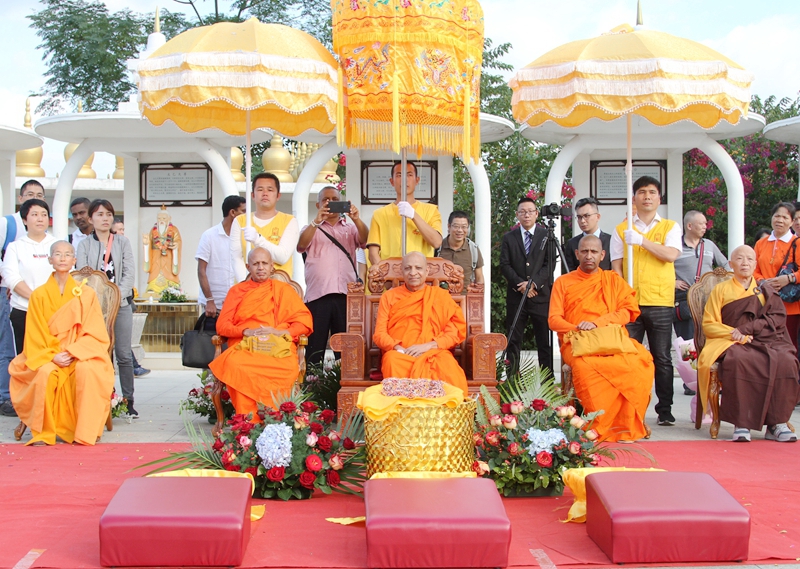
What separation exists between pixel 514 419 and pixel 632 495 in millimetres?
1177

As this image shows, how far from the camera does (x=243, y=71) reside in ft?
19.6

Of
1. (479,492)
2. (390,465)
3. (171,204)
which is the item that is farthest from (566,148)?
(479,492)

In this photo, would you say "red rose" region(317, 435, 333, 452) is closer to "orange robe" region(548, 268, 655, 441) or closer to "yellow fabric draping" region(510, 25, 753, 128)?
"orange robe" region(548, 268, 655, 441)

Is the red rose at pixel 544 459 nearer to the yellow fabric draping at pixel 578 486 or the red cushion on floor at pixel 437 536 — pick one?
the yellow fabric draping at pixel 578 486

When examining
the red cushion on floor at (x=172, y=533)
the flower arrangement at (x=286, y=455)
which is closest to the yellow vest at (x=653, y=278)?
the flower arrangement at (x=286, y=455)

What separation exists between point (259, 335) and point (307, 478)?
188 centimetres

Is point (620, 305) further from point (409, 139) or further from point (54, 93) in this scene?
point (54, 93)

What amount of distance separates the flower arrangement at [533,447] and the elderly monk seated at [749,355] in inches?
75.0

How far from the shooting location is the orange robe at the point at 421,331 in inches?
232

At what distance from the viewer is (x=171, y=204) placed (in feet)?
41.9

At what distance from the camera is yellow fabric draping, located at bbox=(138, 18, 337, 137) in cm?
594

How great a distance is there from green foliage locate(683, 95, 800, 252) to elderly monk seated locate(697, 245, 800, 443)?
7.57 metres

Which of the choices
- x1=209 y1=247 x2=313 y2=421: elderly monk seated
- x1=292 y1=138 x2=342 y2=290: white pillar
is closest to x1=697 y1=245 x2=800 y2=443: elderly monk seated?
x1=209 y1=247 x2=313 y2=421: elderly monk seated

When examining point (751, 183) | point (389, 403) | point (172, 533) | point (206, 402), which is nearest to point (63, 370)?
point (206, 402)
